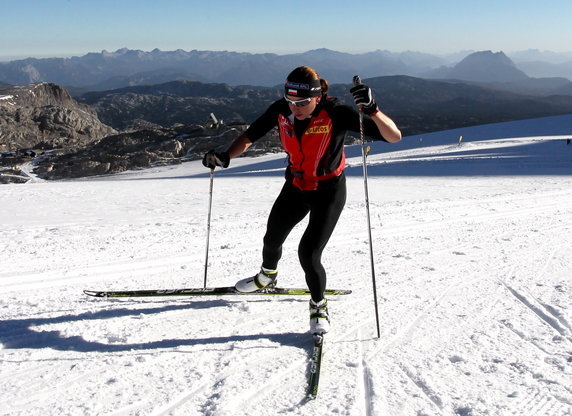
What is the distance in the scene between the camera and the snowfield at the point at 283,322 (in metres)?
3.12

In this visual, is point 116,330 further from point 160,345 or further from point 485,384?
point 485,384

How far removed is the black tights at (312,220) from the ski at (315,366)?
39 centimetres

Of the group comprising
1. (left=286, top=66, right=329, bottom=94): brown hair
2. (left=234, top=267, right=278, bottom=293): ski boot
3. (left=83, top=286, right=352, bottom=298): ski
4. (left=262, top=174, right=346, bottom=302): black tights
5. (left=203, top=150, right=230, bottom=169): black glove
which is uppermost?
(left=286, top=66, right=329, bottom=94): brown hair

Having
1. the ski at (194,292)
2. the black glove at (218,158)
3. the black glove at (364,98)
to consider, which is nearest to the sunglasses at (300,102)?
the black glove at (364,98)

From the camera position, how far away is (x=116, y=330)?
13.4 feet

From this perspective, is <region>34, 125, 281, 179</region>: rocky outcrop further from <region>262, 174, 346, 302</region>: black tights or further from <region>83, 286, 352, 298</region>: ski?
<region>262, 174, 346, 302</region>: black tights

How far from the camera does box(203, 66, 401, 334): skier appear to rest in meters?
3.75

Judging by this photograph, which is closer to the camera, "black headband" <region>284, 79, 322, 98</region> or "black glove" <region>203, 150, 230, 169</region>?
"black headband" <region>284, 79, 322, 98</region>

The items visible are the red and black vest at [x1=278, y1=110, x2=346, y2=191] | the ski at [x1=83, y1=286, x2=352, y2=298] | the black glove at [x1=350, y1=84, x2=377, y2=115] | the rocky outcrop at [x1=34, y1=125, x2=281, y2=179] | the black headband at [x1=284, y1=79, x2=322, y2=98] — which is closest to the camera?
the black glove at [x1=350, y1=84, x2=377, y2=115]

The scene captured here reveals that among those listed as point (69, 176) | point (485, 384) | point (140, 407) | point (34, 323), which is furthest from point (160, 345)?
point (69, 176)

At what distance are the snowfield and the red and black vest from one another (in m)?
1.36

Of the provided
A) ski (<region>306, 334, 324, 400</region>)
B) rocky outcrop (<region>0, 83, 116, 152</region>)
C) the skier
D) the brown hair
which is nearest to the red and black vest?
the skier

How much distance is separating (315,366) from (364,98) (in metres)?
2.04

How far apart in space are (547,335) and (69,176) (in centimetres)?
6344
